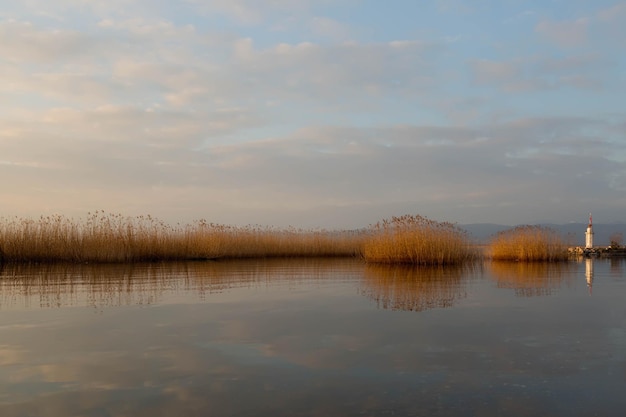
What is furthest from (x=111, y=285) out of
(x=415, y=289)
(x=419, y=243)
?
(x=419, y=243)

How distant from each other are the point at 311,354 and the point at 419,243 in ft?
37.1

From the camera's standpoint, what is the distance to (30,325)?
5277 millimetres

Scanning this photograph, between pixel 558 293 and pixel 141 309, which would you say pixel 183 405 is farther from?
pixel 558 293

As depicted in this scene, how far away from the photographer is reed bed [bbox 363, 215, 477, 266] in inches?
590

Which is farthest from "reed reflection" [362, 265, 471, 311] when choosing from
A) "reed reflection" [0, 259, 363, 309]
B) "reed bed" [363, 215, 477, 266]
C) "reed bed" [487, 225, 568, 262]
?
"reed bed" [487, 225, 568, 262]

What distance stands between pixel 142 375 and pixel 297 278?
7.49 metres

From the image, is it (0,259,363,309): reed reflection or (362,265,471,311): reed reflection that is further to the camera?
(0,259,363,309): reed reflection

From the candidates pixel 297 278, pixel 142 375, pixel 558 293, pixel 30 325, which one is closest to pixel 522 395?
pixel 142 375

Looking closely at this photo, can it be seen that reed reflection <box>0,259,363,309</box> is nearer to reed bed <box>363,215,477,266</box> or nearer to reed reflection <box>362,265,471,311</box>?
reed reflection <box>362,265,471,311</box>

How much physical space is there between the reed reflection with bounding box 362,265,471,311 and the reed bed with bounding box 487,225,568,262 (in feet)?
21.1

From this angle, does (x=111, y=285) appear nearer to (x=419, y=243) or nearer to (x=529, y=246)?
(x=419, y=243)

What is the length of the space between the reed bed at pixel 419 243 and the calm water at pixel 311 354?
7.00m

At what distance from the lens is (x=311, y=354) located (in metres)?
4.12

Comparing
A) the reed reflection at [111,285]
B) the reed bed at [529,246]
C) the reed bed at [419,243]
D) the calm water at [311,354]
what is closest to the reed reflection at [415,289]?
the calm water at [311,354]
